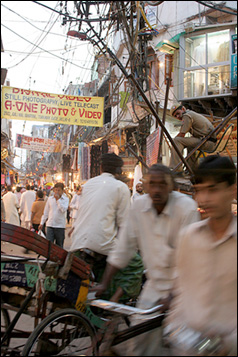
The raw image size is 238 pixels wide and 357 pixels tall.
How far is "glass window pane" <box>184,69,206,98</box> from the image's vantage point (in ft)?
58.2

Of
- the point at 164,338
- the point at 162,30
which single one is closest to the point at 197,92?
the point at 162,30

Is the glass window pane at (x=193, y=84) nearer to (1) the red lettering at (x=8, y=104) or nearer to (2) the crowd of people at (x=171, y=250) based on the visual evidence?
(1) the red lettering at (x=8, y=104)

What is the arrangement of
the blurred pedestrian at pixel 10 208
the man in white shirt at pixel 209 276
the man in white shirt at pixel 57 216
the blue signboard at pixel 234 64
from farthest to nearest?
the blue signboard at pixel 234 64 → the blurred pedestrian at pixel 10 208 → the man in white shirt at pixel 57 216 → the man in white shirt at pixel 209 276

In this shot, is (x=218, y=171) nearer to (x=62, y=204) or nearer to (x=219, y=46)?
(x=62, y=204)

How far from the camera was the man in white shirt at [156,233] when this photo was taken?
284 cm

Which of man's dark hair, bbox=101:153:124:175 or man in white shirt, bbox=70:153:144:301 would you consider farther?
man's dark hair, bbox=101:153:124:175

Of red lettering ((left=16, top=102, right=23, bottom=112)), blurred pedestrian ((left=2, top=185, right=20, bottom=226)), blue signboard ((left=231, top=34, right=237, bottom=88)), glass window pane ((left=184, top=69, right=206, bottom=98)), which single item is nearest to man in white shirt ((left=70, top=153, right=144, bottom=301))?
red lettering ((left=16, top=102, right=23, bottom=112))

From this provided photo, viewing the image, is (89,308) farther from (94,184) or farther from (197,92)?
(197,92)

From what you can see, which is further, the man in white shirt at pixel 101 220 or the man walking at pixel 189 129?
the man walking at pixel 189 129

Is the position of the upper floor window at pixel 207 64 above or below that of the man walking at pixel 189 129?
above

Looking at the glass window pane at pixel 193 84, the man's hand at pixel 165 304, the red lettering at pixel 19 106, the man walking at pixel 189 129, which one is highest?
the glass window pane at pixel 193 84

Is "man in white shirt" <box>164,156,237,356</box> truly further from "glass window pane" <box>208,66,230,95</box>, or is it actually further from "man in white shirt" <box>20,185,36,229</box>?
"glass window pane" <box>208,66,230,95</box>

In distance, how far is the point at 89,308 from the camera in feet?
12.8

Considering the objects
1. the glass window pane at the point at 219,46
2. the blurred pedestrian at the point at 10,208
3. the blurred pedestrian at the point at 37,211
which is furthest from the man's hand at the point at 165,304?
the glass window pane at the point at 219,46
